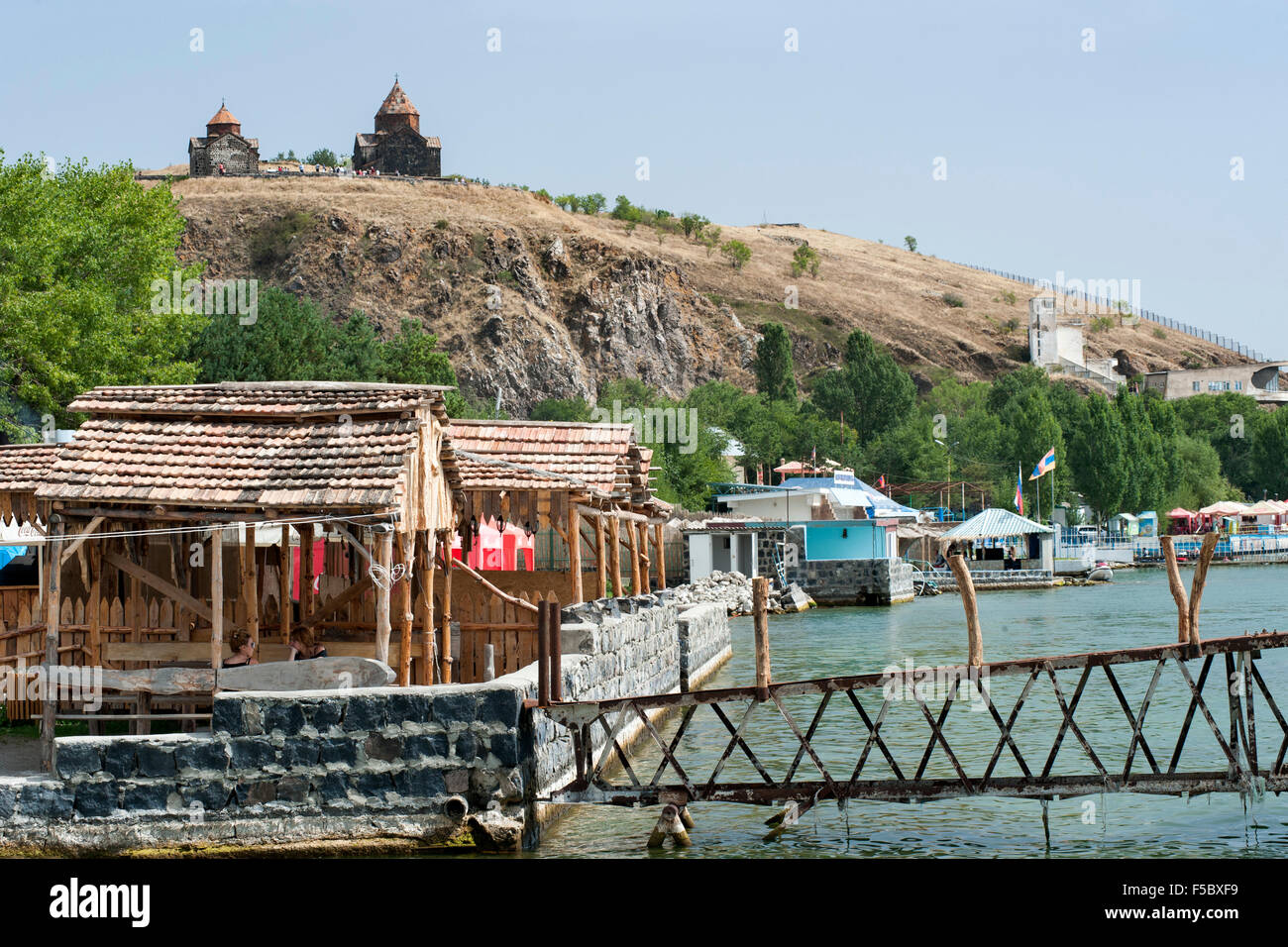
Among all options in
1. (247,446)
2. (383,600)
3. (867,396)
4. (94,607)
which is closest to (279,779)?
(383,600)

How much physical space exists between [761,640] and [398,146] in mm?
146621

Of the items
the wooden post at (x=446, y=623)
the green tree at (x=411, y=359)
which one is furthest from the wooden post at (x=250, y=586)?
the green tree at (x=411, y=359)

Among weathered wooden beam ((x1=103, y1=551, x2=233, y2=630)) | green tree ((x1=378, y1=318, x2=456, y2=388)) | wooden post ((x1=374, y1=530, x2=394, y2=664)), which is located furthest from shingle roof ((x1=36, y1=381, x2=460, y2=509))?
green tree ((x1=378, y1=318, x2=456, y2=388))

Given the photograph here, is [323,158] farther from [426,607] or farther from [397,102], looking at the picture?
[426,607]

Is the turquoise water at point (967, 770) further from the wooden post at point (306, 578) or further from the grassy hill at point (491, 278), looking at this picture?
the grassy hill at point (491, 278)

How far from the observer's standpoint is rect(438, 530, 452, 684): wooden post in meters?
18.0

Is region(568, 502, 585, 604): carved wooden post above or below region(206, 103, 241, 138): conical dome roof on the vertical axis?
below

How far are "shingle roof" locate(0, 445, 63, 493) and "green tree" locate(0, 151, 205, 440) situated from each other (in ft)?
51.3

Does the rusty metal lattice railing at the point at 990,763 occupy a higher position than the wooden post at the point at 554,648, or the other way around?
the wooden post at the point at 554,648

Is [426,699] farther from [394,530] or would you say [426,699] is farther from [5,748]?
[5,748]

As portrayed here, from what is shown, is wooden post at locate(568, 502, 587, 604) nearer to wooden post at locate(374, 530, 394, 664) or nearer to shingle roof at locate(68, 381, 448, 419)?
shingle roof at locate(68, 381, 448, 419)

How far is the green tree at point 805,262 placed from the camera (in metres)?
182

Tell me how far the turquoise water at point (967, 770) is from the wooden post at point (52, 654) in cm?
538

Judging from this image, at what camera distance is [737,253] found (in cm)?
17612
